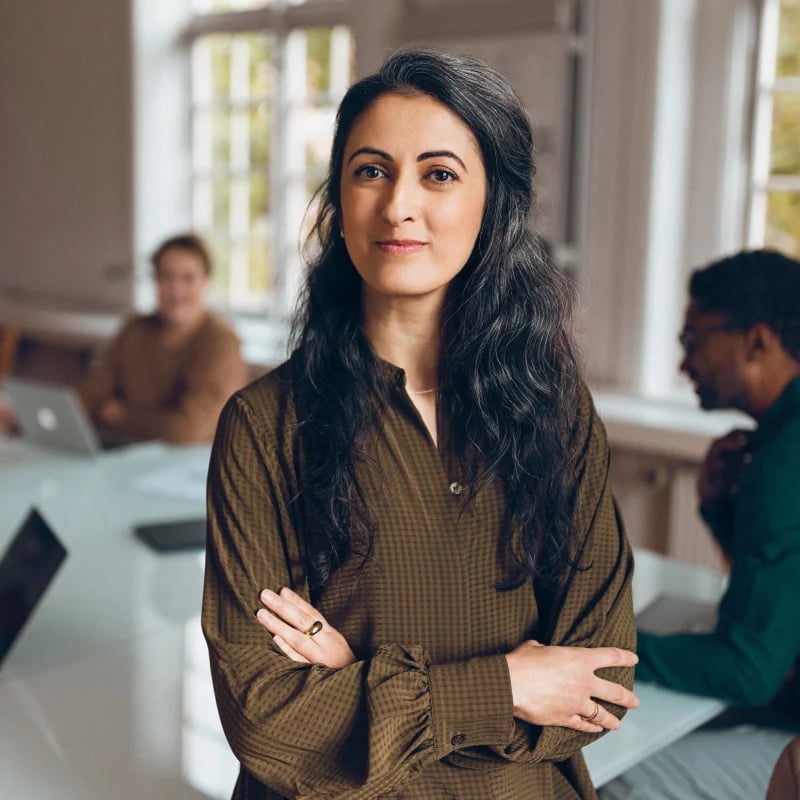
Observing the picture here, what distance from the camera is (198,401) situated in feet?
11.6

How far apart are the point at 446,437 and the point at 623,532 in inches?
10.0

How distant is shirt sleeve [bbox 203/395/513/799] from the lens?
114cm

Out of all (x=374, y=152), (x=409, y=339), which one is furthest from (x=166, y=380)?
(x=374, y=152)

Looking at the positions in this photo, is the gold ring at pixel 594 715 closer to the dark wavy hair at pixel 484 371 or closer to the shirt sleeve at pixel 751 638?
the dark wavy hair at pixel 484 371

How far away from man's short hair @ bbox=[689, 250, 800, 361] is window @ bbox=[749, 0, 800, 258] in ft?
5.50

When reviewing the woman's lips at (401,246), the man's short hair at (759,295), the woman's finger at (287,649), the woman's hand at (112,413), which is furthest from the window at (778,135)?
the woman's finger at (287,649)

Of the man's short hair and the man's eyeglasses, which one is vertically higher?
the man's short hair

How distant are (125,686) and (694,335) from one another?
1088 mm

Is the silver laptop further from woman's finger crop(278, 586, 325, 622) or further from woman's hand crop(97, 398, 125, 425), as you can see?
woman's finger crop(278, 586, 325, 622)

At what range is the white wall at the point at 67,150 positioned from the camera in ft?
17.7

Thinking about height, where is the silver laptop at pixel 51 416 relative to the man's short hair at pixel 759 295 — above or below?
below

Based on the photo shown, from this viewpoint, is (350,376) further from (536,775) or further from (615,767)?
(615,767)

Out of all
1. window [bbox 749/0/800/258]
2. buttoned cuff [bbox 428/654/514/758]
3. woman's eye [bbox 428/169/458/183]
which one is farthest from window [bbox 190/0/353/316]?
buttoned cuff [bbox 428/654/514/758]

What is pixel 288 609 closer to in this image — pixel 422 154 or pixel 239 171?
pixel 422 154
